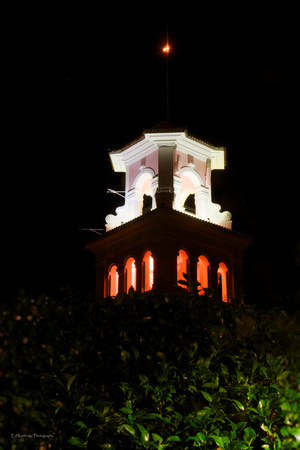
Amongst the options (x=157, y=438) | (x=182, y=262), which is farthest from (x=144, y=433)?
(x=182, y=262)

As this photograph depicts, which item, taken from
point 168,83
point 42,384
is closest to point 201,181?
point 168,83

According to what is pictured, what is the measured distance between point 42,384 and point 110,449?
2.53ft

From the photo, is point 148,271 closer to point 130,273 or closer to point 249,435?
point 130,273

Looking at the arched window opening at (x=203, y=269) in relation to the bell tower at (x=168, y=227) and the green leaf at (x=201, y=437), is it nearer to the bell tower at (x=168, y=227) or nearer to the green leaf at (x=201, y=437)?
the bell tower at (x=168, y=227)

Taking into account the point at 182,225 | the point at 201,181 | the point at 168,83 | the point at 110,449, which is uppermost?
the point at 168,83

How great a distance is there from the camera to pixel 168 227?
682 inches

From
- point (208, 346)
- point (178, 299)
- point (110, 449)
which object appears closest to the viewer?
point (110, 449)

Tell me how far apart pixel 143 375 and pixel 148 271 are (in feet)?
42.8

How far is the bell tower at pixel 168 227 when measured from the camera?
17.5 metres

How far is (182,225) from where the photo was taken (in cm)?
1775

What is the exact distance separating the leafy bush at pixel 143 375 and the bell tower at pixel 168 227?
11158 millimetres

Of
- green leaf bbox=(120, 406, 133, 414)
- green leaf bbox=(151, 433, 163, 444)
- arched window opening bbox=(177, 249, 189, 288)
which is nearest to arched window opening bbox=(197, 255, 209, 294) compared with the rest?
arched window opening bbox=(177, 249, 189, 288)

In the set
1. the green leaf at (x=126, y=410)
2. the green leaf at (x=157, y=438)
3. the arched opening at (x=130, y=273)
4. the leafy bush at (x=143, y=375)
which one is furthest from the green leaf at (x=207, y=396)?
the arched opening at (x=130, y=273)

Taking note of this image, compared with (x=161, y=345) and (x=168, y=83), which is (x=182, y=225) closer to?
(x=168, y=83)
